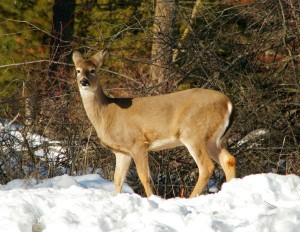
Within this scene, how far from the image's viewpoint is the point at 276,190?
6660mm

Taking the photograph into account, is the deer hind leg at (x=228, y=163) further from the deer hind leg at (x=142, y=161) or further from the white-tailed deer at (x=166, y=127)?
the deer hind leg at (x=142, y=161)

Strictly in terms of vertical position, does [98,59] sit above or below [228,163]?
above

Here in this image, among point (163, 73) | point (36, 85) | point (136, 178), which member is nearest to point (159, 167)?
point (136, 178)

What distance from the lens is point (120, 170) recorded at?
873cm

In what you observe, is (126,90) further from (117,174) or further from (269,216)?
(269,216)

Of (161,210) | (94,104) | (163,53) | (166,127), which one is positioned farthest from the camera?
(163,53)

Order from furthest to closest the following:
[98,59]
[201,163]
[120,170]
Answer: [98,59]
[120,170]
[201,163]

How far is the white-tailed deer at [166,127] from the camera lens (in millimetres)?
8430

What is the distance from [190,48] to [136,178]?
6.41ft

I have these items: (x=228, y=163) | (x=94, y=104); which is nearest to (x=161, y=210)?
(x=228, y=163)

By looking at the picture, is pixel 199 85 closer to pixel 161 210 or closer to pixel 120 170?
pixel 120 170

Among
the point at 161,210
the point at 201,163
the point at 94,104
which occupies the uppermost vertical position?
the point at 94,104

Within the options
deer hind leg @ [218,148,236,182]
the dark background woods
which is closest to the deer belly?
deer hind leg @ [218,148,236,182]

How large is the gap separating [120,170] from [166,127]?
2.42 feet
